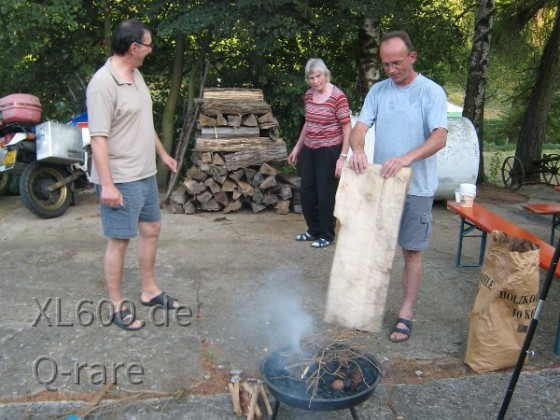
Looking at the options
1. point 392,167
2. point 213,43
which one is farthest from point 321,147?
point 213,43

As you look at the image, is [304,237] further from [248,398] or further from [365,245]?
[248,398]

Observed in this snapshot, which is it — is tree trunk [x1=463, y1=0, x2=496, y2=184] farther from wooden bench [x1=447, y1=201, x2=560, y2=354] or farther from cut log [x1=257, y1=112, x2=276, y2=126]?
wooden bench [x1=447, y1=201, x2=560, y2=354]

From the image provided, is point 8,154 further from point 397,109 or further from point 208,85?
point 397,109

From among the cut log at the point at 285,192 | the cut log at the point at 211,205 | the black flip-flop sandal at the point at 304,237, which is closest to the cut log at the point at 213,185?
the cut log at the point at 211,205

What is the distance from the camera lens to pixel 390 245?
2873mm

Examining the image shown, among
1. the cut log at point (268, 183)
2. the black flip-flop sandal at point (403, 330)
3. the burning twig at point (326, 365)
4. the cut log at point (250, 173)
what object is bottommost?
the black flip-flop sandal at point (403, 330)

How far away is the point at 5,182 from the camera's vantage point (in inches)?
288

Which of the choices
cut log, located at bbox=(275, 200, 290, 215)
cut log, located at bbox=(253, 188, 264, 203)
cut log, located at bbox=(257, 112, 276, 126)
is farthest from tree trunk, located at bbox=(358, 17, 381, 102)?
cut log, located at bbox=(253, 188, 264, 203)

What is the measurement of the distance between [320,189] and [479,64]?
4972mm

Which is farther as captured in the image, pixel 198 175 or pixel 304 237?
pixel 198 175

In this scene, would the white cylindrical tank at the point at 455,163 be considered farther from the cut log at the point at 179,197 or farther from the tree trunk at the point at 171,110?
the tree trunk at the point at 171,110

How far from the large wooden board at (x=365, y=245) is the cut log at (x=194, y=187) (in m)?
3.78

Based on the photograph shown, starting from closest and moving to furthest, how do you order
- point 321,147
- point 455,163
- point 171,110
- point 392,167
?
1. point 392,167
2. point 321,147
3. point 455,163
4. point 171,110

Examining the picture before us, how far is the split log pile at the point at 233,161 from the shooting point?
21.6ft
